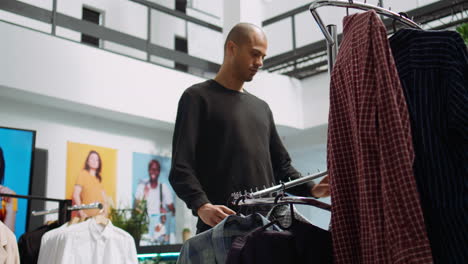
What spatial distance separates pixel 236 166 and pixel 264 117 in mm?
301

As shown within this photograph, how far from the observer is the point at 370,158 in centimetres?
123

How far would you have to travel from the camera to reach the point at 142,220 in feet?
19.3

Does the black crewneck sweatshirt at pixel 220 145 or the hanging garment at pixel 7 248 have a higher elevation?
the black crewneck sweatshirt at pixel 220 145

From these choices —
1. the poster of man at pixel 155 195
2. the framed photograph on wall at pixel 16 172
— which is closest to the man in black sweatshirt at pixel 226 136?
the framed photograph on wall at pixel 16 172

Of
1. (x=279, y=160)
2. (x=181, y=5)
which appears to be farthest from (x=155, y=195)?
(x=279, y=160)

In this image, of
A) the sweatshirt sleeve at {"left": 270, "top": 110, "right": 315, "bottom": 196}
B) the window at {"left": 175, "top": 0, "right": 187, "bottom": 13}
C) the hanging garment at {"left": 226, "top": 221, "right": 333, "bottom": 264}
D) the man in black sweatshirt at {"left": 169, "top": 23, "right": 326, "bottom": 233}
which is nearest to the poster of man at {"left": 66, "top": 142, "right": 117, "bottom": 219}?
the window at {"left": 175, "top": 0, "right": 187, "bottom": 13}

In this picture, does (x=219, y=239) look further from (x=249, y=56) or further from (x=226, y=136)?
(x=249, y=56)

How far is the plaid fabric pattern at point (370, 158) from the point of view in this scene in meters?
1.13

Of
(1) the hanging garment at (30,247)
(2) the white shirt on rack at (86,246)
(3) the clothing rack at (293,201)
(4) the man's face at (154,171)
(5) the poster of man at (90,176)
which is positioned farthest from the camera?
(4) the man's face at (154,171)

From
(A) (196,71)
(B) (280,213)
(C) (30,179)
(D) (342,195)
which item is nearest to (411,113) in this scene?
(D) (342,195)

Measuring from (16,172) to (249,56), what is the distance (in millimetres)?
3844

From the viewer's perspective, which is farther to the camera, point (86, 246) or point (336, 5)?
point (86, 246)

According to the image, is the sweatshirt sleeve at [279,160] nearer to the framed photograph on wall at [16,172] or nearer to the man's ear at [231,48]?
the man's ear at [231,48]

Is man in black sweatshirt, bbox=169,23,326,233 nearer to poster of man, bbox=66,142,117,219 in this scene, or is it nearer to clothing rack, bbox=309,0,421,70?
clothing rack, bbox=309,0,421,70
